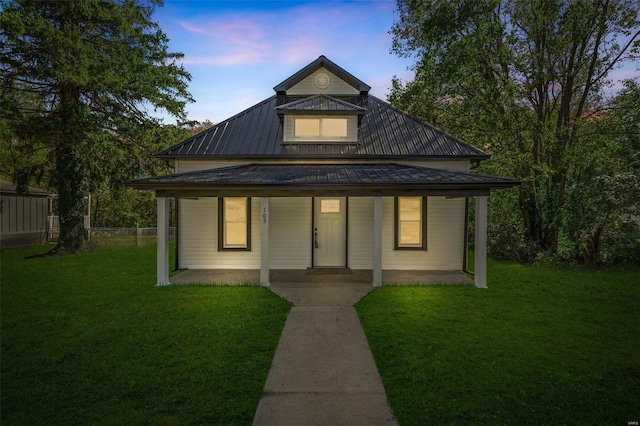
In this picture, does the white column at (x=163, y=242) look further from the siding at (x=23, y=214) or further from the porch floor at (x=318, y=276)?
the siding at (x=23, y=214)

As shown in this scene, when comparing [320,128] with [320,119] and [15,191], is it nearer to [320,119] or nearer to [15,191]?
[320,119]

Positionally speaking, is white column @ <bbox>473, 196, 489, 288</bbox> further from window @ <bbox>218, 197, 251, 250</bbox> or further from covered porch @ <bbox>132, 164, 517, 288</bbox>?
window @ <bbox>218, 197, 251, 250</bbox>

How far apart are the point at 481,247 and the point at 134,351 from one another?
8.53 metres

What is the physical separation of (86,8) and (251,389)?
15.6 m

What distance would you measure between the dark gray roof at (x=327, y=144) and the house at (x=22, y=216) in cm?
1206

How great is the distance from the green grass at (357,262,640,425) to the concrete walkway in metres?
0.26

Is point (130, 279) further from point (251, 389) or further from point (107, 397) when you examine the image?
point (251, 389)

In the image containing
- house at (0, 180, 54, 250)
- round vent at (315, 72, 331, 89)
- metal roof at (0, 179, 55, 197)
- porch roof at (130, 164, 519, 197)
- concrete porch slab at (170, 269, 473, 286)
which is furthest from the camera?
metal roof at (0, 179, 55, 197)

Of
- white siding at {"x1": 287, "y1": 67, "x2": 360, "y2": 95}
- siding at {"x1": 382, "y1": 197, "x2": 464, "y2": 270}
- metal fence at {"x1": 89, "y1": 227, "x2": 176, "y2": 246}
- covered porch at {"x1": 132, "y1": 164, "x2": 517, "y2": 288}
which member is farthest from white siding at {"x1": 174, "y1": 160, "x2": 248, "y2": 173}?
metal fence at {"x1": 89, "y1": 227, "x2": 176, "y2": 246}

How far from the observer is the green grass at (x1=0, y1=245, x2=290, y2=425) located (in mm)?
3500

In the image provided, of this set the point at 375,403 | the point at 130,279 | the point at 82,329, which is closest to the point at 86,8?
the point at 130,279

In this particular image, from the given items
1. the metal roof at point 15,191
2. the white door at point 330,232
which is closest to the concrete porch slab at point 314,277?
the white door at point 330,232

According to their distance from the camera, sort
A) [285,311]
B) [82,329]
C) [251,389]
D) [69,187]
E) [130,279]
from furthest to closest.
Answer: [69,187], [130,279], [285,311], [82,329], [251,389]

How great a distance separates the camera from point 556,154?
40.4 ft
